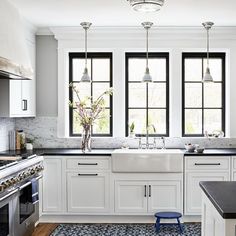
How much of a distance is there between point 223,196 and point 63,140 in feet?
11.3

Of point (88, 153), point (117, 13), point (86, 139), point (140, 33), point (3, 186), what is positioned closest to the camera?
point (3, 186)

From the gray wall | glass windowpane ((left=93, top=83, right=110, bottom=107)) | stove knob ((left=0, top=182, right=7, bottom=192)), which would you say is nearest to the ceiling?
the gray wall

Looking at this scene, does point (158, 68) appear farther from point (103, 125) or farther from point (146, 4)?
point (146, 4)

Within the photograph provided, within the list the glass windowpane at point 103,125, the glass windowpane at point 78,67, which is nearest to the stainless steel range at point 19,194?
the glass windowpane at point 103,125

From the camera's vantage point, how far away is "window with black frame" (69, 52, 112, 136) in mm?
5891

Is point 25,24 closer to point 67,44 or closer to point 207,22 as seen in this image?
point 67,44

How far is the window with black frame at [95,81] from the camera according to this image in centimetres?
589

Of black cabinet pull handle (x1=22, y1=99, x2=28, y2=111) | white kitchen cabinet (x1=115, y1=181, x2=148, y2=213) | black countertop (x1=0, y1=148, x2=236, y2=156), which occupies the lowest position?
white kitchen cabinet (x1=115, y1=181, x2=148, y2=213)

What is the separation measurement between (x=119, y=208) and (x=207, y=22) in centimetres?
253

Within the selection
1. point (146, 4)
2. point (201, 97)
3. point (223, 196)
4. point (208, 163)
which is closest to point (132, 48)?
point (201, 97)

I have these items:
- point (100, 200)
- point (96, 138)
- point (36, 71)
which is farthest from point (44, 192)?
point (36, 71)

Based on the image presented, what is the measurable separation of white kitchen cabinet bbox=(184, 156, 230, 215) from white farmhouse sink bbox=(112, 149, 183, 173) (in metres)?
0.16

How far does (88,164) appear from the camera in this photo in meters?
5.12

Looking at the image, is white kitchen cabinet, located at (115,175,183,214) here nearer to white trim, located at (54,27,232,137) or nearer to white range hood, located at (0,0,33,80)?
white trim, located at (54,27,232,137)
